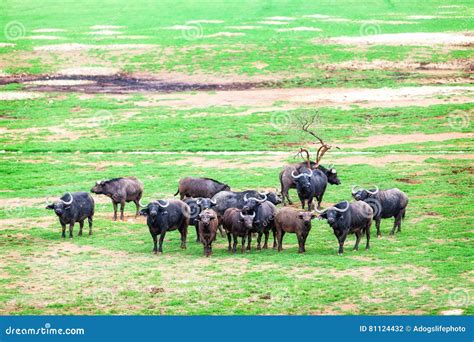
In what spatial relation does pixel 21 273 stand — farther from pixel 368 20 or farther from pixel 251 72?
pixel 368 20

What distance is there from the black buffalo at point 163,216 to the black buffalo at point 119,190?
13.7 ft

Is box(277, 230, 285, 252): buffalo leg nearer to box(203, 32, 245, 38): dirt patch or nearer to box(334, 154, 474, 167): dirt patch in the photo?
box(334, 154, 474, 167): dirt patch

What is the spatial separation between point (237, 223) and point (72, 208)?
204 inches

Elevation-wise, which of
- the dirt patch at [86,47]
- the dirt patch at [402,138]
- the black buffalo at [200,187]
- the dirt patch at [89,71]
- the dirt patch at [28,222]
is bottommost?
the dirt patch at [28,222]

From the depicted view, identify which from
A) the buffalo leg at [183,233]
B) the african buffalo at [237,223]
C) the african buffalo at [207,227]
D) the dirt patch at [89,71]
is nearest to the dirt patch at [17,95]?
the dirt patch at [89,71]

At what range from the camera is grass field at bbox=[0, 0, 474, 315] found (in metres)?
26.0

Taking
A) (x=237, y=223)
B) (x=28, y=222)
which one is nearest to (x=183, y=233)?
(x=237, y=223)

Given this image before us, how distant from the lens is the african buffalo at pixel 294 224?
2870 cm

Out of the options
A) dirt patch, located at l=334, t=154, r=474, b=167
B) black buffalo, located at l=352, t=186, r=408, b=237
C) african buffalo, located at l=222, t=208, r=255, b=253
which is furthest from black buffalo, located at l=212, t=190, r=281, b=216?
dirt patch, located at l=334, t=154, r=474, b=167

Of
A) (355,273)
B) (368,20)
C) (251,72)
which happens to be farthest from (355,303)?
(368,20)

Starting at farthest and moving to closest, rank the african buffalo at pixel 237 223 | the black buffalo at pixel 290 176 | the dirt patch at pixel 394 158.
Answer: the dirt patch at pixel 394 158 < the black buffalo at pixel 290 176 < the african buffalo at pixel 237 223

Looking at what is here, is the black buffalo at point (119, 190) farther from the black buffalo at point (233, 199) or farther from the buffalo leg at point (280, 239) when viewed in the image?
the buffalo leg at point (280, 239)

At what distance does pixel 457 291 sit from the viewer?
2528 cm

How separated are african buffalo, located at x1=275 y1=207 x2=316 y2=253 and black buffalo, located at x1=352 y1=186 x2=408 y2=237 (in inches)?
90.5
